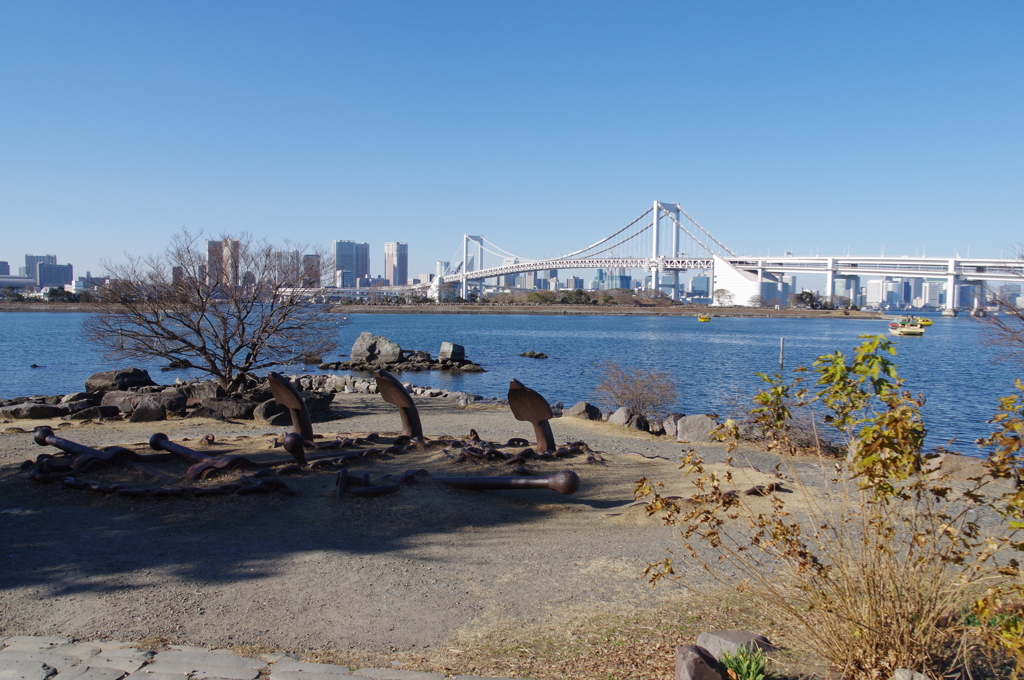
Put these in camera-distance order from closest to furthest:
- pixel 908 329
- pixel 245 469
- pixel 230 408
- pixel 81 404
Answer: pixel 245 469
pixel 230 408
pixel 81 404
pixel 908 329

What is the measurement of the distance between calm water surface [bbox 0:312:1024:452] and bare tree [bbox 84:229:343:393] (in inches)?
57.6

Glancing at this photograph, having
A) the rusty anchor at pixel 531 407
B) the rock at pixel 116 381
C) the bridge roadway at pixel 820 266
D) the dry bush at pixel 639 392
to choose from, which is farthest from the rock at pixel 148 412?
the bridge roadway at pixel 820 266

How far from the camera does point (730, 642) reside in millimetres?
2736

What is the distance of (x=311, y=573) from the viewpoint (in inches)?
149

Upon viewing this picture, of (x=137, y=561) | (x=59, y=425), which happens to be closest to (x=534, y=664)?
(x=137, y=561)

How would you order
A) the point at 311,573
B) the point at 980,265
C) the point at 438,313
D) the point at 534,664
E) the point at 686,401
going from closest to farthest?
the point at 534,664 < the point at 311,573 < the point at 686,401 < the point at 980,265 < the point at 438,313

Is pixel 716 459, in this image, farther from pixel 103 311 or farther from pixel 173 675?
pixel 103 311

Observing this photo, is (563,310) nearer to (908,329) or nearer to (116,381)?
(908,329)

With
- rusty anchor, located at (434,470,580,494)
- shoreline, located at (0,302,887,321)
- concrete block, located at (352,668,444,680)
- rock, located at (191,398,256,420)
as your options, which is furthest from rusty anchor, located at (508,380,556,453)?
shoreline, located at (0,302,887,321)

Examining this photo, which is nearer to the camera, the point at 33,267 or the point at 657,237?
the point at 657,237

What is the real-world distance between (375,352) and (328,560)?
25.9 metres

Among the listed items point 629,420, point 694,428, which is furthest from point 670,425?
point 694,428

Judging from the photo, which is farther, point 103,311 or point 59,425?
point 103,311

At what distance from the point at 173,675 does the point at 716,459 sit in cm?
673
